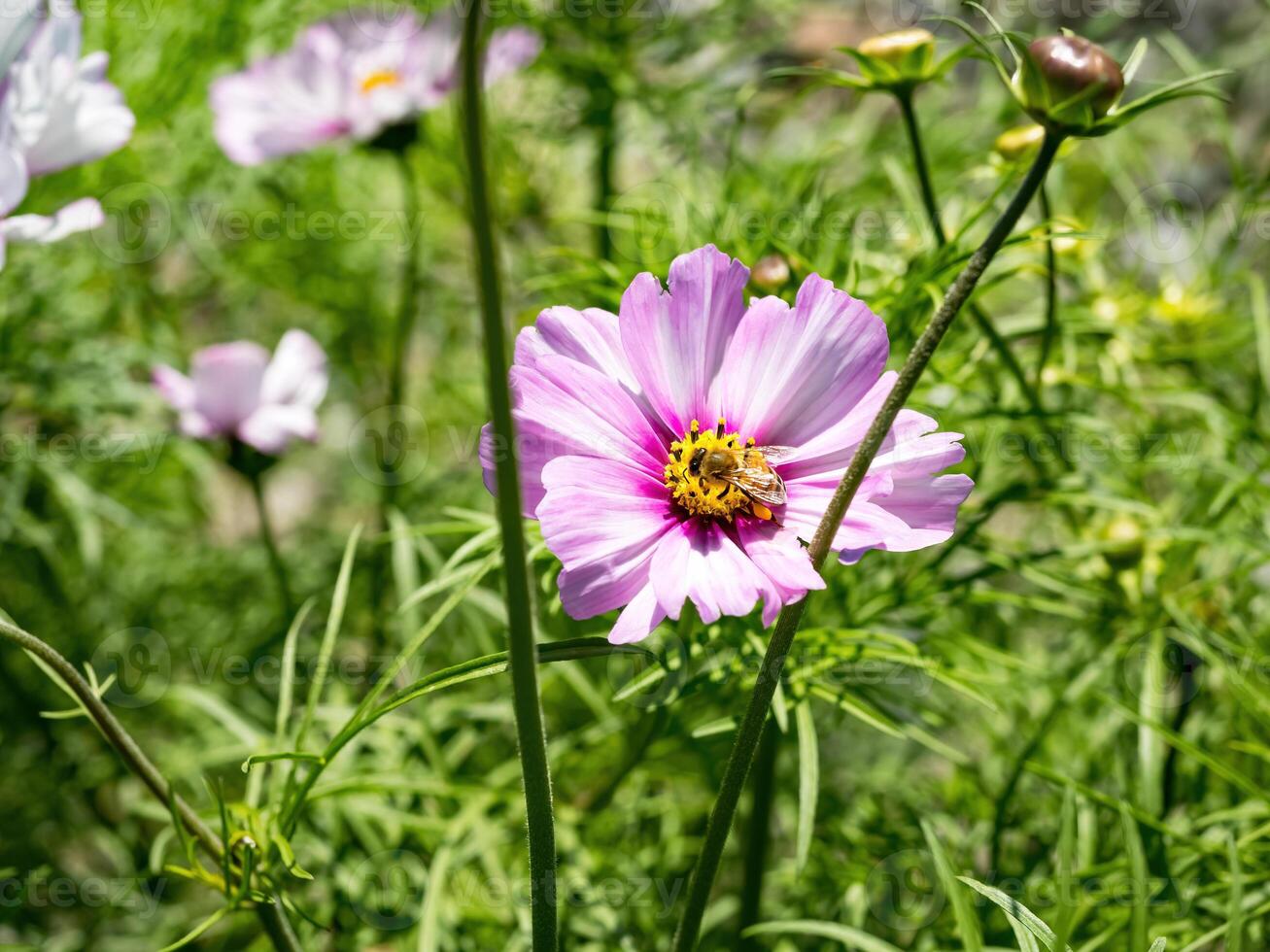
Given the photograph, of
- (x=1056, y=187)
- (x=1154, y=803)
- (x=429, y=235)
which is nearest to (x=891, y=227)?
(x=1056, y=187)

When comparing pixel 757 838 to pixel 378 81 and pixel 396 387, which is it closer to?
pixel 396 387

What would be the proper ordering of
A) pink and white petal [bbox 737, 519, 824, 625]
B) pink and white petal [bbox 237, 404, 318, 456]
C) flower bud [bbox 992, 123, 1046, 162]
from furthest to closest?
pink and white petal [bbox 237, 404, 318, 456] < flower bud [bbox 992, 123, 1046, 162] < pink and white petal [bbox 737, 519, 824, 625]

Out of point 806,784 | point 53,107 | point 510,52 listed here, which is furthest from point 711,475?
point 510,52

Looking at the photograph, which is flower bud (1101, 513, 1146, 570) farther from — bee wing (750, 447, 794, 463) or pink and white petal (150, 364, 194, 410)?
pink and white petal (150, 364, 194, 410)

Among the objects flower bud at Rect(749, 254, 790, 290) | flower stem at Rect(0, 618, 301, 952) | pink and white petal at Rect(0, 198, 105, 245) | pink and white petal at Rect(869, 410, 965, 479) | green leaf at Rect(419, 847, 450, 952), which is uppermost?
flower bud at Rect(749, 254, 790, 290)

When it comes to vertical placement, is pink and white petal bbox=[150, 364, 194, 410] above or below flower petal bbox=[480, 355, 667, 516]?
below

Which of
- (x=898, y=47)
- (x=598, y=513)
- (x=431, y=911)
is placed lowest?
(x=431, y=911)

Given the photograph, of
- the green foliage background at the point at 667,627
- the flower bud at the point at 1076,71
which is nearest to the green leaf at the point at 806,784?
the green foliage background at the point at 667,627

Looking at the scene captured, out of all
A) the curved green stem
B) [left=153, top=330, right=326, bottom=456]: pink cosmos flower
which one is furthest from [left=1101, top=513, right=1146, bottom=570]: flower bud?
[left=153, top=330, right=326, bottom=456]: pink cosmos flower
